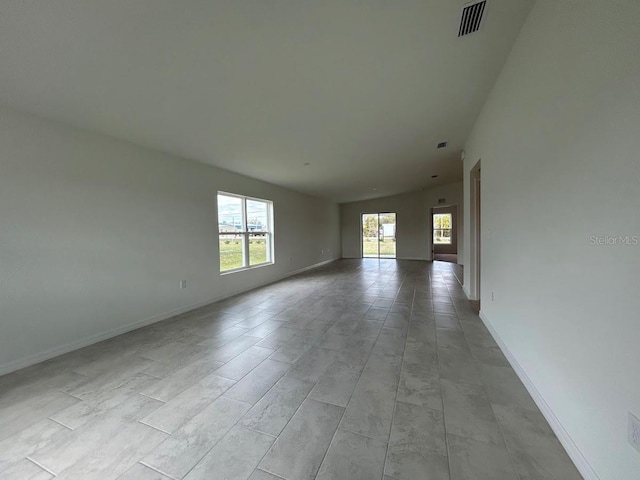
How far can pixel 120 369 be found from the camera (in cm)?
238

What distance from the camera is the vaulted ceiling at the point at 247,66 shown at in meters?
1.54

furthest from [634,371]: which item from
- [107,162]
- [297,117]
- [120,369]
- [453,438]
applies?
[107,162]

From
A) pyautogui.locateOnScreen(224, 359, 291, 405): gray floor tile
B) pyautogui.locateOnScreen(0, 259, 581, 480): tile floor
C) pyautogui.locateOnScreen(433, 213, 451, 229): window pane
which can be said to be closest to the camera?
pyautogui.locateOnScreen(0, 259, 581, 480): tile floor

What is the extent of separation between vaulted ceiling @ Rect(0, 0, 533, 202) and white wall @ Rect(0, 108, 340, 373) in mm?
339

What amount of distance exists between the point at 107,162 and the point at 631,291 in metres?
4.44

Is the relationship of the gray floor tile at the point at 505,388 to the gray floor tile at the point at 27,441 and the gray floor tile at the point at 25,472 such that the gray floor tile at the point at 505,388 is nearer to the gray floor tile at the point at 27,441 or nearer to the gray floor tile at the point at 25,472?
the gray floor tile at the point at 25,472

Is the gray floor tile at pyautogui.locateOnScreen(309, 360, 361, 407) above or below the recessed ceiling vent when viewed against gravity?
below

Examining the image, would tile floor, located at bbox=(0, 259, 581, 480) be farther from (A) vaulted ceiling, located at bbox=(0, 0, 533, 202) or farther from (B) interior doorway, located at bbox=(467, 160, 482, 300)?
(A) vaulted ceiling, located at bbox=(0, 0, 533, 202)

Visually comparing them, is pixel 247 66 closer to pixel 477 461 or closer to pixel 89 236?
pixel 89 236

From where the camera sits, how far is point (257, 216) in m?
6.05

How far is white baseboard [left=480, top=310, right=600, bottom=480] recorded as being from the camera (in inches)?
49.1

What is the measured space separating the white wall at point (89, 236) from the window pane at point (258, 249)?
47.9 inches

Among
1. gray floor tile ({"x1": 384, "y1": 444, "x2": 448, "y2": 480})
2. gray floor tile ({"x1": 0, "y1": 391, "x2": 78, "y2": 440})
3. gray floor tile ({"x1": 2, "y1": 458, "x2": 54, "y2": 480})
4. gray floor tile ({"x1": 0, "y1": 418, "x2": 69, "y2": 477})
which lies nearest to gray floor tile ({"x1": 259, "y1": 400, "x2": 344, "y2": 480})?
gray floor tile ({"x1": 384, "y1": 444, "x2": 448, "y2": 480})

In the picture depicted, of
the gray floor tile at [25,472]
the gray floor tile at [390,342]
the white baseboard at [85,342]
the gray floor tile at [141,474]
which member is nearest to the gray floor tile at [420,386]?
the gray floor tile at [390,342]
